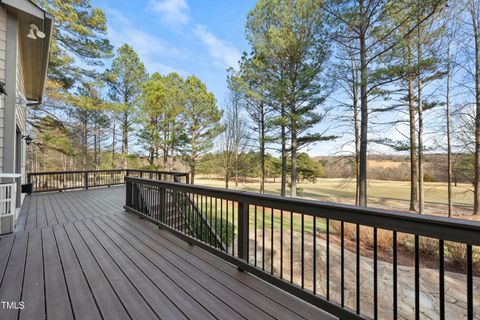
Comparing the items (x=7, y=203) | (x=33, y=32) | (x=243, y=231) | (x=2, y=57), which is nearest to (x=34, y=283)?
(x=243, y=231)

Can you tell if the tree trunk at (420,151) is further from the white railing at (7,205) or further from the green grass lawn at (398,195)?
the white railing at (7,205)

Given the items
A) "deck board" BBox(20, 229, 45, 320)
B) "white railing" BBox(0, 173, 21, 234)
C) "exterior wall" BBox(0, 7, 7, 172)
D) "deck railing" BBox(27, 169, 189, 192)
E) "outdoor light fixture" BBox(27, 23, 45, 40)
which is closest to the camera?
"deck board" BBox(20, 229, 45, 320)

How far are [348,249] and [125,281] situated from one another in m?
7.12

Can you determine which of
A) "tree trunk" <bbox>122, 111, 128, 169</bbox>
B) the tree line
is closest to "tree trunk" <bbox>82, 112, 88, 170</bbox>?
the tree line

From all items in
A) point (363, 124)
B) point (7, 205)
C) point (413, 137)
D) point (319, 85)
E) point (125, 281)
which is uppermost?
point (319, 85)

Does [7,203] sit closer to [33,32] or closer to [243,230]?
[33,32]

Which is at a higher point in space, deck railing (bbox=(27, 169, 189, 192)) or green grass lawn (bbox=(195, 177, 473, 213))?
deck railing (bbox=(27, 169, 189, 192))

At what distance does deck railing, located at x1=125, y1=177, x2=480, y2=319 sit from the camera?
130 centimetres

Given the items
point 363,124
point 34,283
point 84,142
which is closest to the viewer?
point 34,283

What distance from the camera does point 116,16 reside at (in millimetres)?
11492

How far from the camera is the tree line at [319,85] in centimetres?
916

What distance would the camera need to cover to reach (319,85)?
39.4ft

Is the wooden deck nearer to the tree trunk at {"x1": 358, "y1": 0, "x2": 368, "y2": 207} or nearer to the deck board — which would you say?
the deck board

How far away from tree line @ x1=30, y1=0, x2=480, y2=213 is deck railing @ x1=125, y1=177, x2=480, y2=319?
3.85 meters
